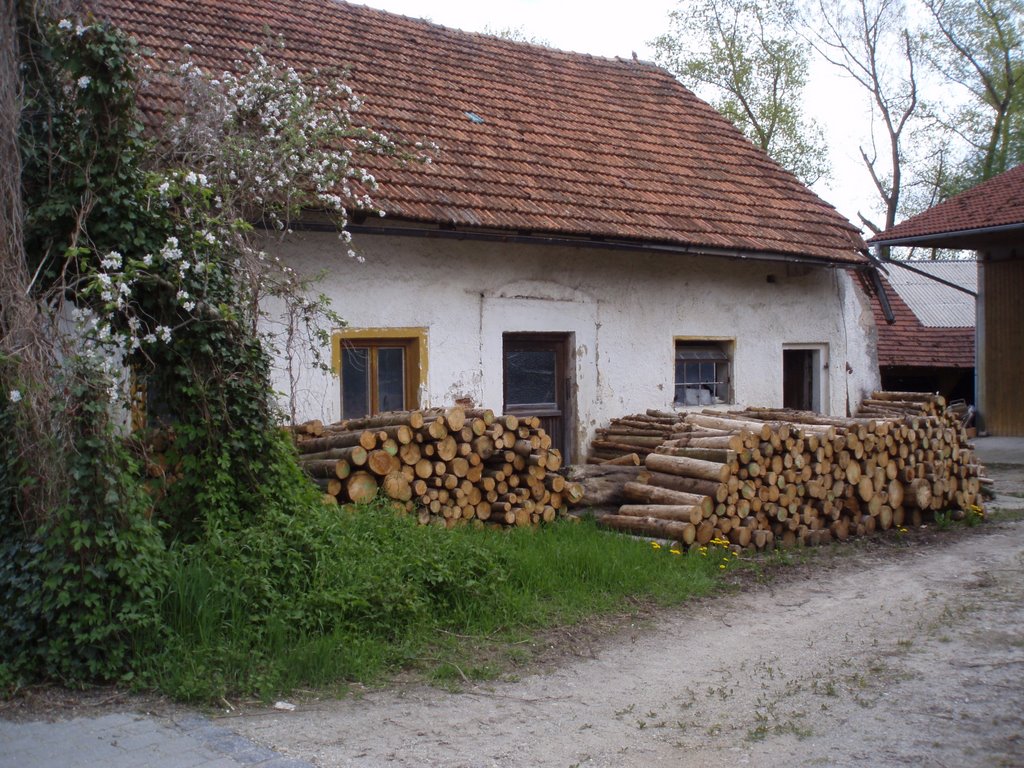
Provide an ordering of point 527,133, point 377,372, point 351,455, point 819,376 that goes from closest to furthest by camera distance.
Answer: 1. point 351,455
2. point 377,372
3. point 527,133
4. point 819,376

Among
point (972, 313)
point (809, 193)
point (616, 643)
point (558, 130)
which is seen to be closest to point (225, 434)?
point (616, 643)

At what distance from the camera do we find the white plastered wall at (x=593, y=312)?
9.80 meters

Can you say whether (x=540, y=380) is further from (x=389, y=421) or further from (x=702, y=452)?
(x=389, y=421)

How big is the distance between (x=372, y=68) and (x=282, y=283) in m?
4.93

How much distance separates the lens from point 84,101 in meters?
6.39

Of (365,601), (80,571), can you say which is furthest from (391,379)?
(80,571)

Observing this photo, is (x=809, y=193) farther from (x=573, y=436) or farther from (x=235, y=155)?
(x=235, y=155)

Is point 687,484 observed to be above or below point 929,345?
below

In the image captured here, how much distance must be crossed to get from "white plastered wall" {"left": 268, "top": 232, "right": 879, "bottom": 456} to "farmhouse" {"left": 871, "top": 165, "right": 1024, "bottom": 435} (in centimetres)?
694

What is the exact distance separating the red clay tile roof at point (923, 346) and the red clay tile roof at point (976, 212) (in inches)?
167

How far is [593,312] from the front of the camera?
11.7 meters

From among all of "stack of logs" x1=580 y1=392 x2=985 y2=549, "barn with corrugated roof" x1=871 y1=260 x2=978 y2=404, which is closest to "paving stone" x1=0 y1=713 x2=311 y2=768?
"stack of logs" x1=580 y1=392 x2=985 y2=549

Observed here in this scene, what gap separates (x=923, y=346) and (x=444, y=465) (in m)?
20.6

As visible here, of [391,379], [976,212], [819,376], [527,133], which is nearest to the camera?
[391,379]
